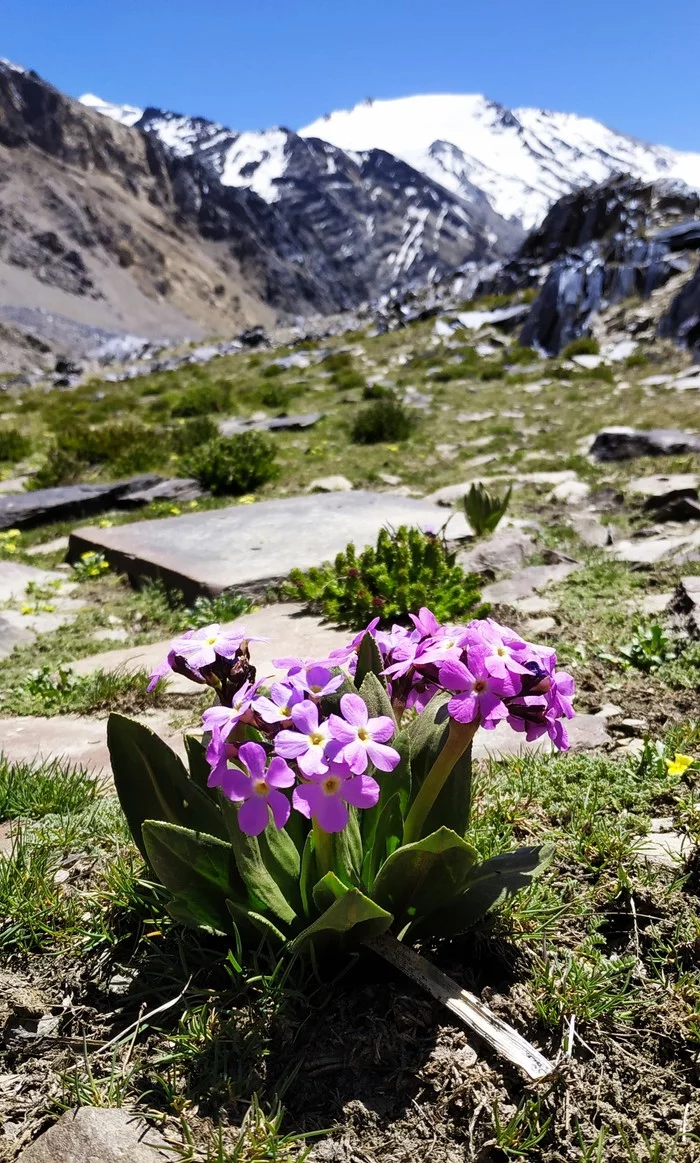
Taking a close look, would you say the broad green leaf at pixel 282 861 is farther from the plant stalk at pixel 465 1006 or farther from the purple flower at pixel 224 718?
the purple flower at pixel 224 718

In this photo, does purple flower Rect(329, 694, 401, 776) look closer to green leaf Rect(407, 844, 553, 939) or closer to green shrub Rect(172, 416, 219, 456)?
green leaf Rect(407, 844, 553, 939)

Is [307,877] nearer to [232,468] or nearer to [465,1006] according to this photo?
[465,1006]

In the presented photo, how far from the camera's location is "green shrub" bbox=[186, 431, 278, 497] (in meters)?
8.98

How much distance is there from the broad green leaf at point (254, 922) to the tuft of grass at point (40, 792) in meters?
1.12

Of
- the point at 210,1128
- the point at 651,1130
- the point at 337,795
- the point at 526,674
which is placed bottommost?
the point at 651,1130

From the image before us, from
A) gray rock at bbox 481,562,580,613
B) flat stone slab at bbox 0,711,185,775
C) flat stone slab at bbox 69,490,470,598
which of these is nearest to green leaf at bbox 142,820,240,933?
flat stone slab at bbox 0,711,185,775

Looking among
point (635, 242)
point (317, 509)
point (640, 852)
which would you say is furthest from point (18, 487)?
point (635, 242)

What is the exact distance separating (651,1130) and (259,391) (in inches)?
675

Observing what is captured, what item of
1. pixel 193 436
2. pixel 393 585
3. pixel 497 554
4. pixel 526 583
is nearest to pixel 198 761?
pixel 393 585

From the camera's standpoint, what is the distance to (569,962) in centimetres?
205

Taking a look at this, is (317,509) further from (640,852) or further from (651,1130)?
(651,1130)

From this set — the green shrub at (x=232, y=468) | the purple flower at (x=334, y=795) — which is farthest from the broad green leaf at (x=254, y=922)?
the green shrub at (x=232, y=468)

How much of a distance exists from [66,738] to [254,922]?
1934 mm

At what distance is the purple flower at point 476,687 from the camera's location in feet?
5.17
